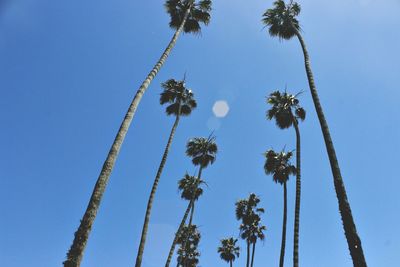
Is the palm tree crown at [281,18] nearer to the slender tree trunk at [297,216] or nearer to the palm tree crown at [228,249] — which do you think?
the slender tree trunk at [297,216]

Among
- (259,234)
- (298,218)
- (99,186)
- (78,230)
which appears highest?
(259,234)

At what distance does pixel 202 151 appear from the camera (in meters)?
35.6

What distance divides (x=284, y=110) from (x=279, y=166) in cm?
567

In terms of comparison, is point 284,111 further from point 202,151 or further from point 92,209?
point 92,209

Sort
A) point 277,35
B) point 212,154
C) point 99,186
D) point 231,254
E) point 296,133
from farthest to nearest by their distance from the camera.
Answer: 1. point 231,254
2. point 212,154
3. point 296,133
4. point 277,35
5. point 99,186

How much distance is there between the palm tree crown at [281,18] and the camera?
2191 cm

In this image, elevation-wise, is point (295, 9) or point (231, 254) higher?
point (295, 9)

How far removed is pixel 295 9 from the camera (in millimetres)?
22375

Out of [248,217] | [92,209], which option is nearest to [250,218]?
[248,217]

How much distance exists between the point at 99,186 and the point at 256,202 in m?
34.0

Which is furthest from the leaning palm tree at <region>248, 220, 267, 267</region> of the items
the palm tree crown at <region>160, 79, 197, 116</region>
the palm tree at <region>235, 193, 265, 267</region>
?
the palm tree crown at <region>160, 79, 197, 116</region>

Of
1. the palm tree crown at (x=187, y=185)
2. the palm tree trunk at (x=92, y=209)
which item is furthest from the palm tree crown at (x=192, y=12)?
the palm tree crown at (x=187, y=185)

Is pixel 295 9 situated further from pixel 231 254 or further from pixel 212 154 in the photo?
pixel 231 254

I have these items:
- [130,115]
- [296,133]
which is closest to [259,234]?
[296,133]
